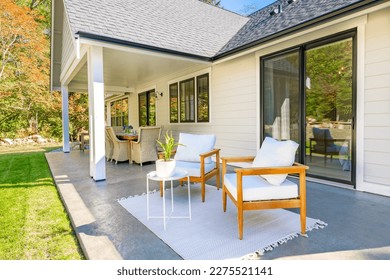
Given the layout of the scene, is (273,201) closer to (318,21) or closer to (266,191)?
(266,191)

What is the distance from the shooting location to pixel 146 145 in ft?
21.3

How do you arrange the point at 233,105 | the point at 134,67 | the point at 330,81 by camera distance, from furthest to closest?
the point at 134,67, the point at 233,105, the point at 330,81

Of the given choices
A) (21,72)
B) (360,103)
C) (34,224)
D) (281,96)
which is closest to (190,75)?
(281,96)

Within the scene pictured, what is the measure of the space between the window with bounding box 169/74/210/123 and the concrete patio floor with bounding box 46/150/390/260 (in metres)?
3.41

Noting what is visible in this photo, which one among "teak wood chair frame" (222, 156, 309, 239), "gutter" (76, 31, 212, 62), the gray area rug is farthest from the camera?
"gutter" (76, 31, 212, 62)

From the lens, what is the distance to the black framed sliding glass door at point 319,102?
13.9 ft

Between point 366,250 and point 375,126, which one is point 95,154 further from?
point 375,126

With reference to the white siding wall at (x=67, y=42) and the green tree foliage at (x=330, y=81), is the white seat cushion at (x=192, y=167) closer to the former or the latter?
the green tree foliage at (x=330, y=81)

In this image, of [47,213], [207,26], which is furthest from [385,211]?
[207,26]

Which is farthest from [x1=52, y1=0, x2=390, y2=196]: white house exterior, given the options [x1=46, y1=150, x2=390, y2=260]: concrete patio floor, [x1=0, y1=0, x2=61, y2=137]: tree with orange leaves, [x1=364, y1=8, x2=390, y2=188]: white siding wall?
[x1=0, y1=0, x2=61, y2=137]: tree with orange leaves

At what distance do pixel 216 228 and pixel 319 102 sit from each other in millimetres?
3427

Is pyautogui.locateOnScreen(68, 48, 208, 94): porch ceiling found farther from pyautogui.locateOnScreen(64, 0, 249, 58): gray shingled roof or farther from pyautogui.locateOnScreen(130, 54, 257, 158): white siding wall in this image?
pyautogui.locateOnScreen(130, 54, 257, 158): white siding wall

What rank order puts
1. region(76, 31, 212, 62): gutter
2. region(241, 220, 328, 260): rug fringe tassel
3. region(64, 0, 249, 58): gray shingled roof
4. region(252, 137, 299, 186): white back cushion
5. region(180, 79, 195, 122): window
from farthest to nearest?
region(180, 79, 195, 122): window < region(64, 0, 249, 58): gray shingled roof < region(76, 31, 212, 62): gutter < region(252, 137, 299, 186): white back cushion < region(241, 220, 328, 260): rug fringe tassel

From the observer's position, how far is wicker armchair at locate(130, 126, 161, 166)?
6.35 m
